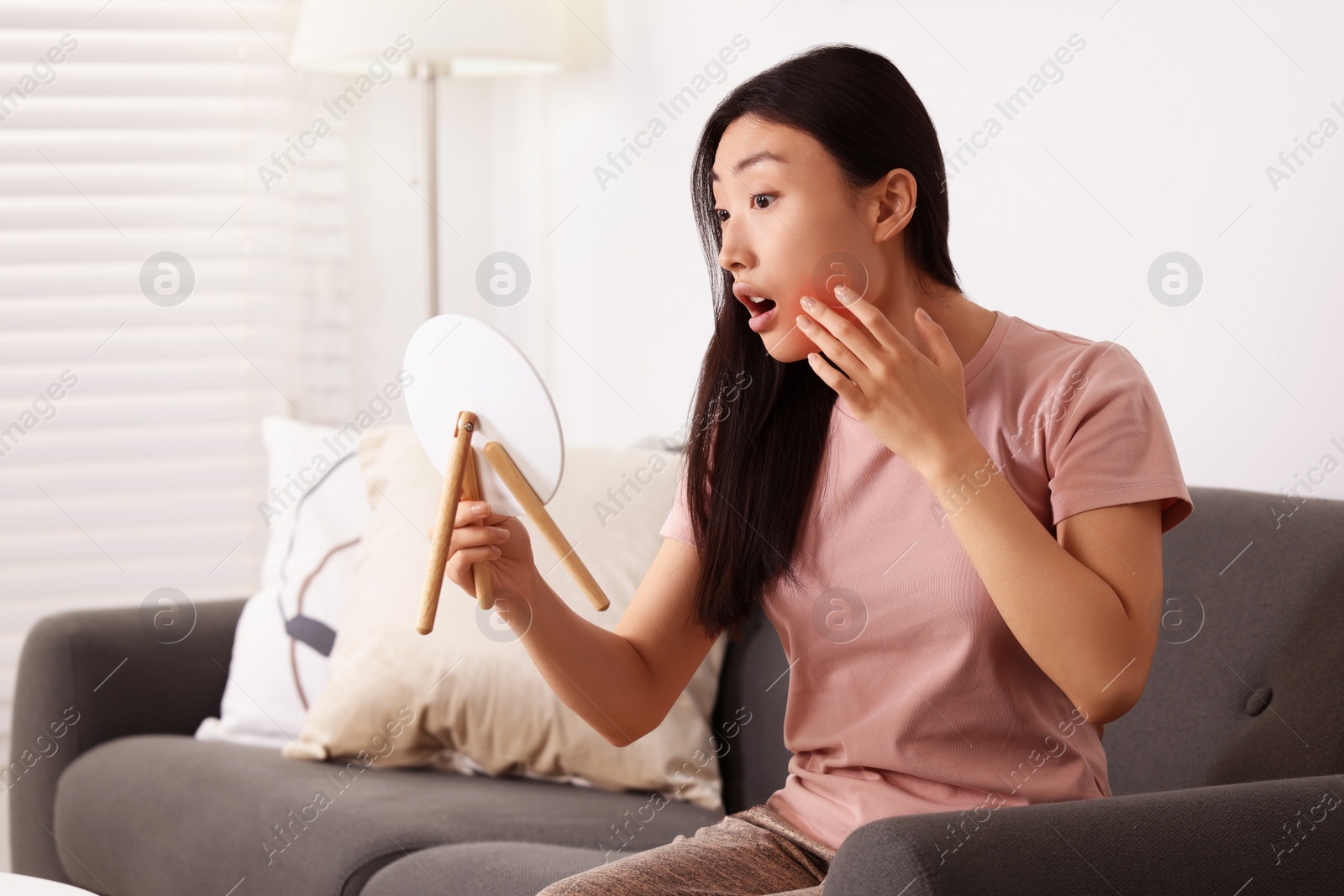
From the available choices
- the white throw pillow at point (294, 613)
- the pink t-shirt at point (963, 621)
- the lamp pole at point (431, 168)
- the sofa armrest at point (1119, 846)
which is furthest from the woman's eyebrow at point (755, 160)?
the lamp pole at point (431, 168)

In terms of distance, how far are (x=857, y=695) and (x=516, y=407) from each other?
A: 16.5 inches

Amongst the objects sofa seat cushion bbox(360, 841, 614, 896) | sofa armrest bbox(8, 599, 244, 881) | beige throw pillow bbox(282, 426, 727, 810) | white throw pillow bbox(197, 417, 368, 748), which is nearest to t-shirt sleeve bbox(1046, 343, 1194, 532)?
sofa seat cushion bbox(360, 841, 614, 896)

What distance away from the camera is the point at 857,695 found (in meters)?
1.23

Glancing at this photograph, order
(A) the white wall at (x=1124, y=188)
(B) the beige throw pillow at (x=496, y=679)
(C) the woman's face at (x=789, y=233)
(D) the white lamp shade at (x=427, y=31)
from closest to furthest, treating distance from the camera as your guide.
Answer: (C) the woman's face at (x=789, y=233) < (A) the white wall at (x=1124, y=188) < (B) the beige throw pillow at (x=496, y=679) < (D) the white lamp shade at (x=427, y=31)

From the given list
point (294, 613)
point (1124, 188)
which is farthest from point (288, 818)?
point (1124, 188)

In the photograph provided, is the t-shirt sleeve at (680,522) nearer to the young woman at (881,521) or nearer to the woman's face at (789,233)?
the young woman at (881,521)

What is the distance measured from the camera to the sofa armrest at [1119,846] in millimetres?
884

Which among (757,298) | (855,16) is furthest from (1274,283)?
(855,16)

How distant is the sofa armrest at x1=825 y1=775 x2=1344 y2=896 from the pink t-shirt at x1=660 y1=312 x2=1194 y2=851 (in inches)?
6.7

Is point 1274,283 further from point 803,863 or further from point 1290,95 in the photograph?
point 803,863

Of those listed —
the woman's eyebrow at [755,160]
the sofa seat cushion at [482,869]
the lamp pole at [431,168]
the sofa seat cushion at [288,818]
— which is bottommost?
the sofa seat cushion at [288,818]

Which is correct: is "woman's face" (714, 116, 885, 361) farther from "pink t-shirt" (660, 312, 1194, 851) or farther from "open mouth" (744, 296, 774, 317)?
"pink t-shirt" (660, 312, 1194, 851)

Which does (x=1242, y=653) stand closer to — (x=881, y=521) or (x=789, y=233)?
(x=881, y=521)

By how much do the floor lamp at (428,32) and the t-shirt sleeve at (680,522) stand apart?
56.8 inches
